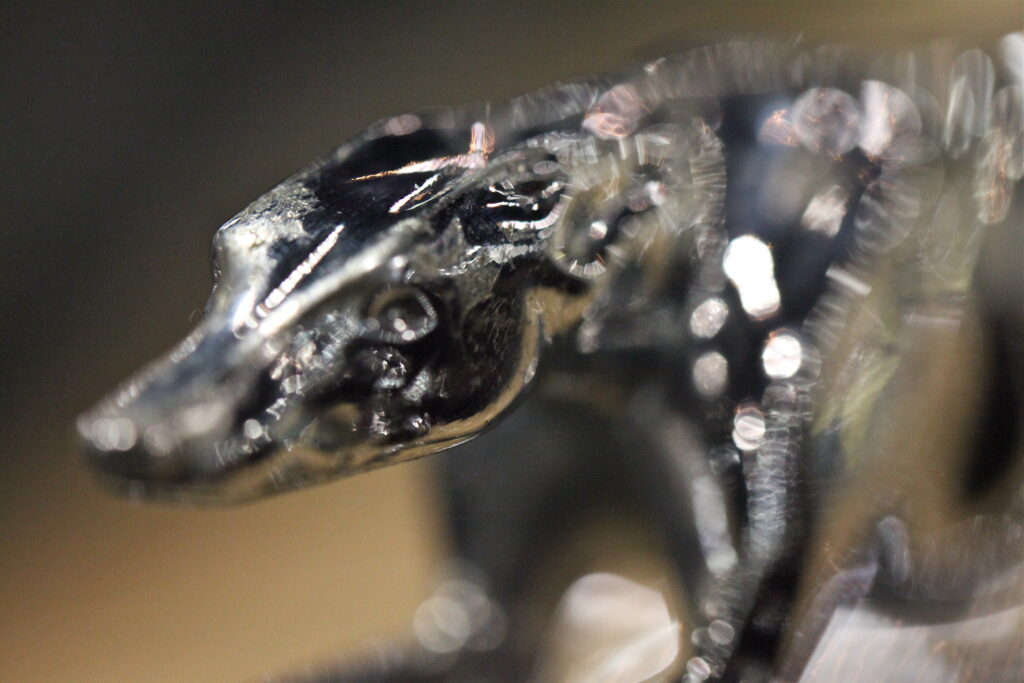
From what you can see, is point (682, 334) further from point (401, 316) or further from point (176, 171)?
point (176, 171)

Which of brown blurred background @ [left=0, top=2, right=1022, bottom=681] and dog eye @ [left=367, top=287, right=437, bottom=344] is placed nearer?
dog eye @ [left=367, top=287, right=437, bottom=344]

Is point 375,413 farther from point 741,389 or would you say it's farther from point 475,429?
point 741,389

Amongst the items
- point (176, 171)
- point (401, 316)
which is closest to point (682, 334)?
point (401, 316)

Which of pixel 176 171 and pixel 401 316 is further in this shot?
pixel 176 171

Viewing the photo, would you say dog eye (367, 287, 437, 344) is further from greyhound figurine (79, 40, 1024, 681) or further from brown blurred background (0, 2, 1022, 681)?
brown blurred background (0, 2, 1022, 681)

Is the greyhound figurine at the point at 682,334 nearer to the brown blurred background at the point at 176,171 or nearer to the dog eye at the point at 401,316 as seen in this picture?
the dog eye at the point at 401,316

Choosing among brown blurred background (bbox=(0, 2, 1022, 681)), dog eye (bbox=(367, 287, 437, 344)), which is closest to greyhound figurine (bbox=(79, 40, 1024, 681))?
dog eye (bbox=(367, 287, 437, 344))
